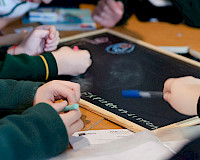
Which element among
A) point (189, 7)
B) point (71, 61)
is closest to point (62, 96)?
point (71, 61)

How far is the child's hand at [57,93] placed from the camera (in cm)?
63

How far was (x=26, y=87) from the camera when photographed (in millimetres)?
669

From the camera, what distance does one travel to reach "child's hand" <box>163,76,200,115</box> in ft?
2.08

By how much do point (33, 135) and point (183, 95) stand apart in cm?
34

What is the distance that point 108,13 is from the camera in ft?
4.19

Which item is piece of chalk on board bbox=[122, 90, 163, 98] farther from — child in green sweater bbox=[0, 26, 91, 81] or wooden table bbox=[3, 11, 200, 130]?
wooden table bbox=[3, 11, 200, 130]

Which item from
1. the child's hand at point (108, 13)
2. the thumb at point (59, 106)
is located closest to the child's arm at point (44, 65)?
the thumb at point (59, 106)

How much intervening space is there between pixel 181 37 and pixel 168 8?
22 centimetres

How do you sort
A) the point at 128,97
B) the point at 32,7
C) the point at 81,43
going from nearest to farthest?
the point at 128,97
the point at 81,43
the point at 32,7

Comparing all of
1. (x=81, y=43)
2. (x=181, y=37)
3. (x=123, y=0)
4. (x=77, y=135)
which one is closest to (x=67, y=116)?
(x=77, y=135)

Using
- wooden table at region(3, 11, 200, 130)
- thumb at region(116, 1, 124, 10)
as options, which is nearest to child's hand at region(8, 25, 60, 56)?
wooden table at region(3, 11, 200, 130)

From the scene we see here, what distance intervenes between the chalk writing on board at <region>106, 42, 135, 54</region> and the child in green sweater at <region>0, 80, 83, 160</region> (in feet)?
1.15

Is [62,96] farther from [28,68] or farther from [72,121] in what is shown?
[28,68]

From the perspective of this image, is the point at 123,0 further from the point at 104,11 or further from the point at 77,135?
the point at 77,135
